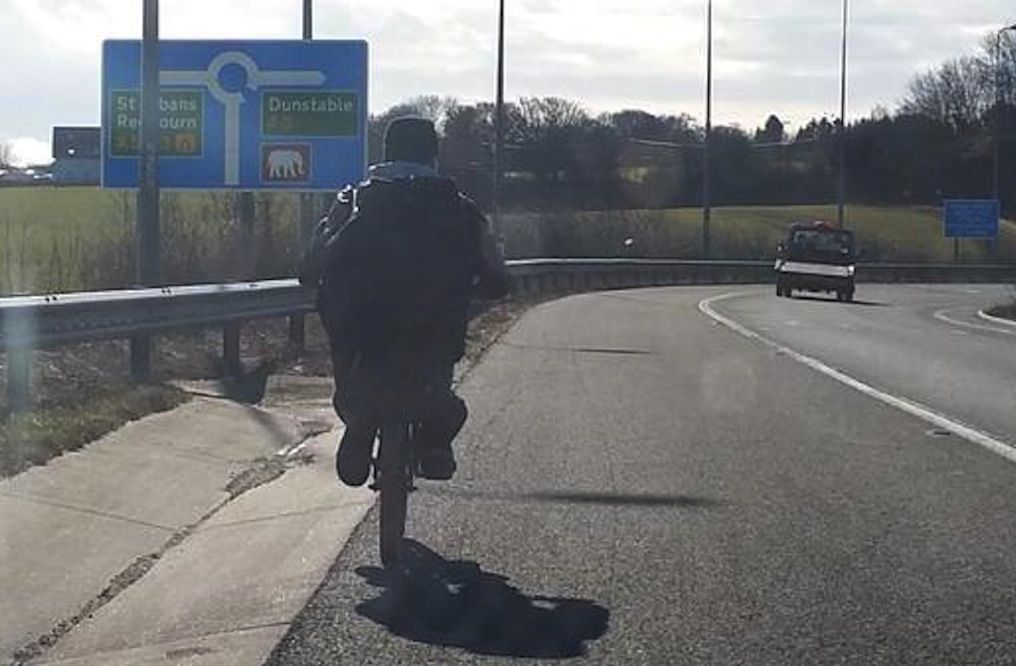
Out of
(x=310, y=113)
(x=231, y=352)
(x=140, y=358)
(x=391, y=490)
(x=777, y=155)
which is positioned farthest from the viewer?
(x=777, y=155)

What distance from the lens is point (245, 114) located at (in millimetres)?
25344

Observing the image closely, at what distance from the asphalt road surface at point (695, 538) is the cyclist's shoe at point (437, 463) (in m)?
0.40

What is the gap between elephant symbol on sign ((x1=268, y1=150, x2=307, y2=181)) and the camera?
25328 millimetres

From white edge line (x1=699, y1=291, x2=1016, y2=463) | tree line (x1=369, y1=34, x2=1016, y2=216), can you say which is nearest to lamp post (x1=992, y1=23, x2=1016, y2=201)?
tree line (x1=369, y1=34, x2=1016, y2=216)

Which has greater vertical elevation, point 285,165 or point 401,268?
point 285,165

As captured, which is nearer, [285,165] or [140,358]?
[140,358]

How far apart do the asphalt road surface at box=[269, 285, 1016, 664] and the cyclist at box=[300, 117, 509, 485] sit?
724 millimetres

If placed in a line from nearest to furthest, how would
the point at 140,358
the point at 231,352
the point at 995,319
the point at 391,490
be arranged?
the point at 391,490
the point at 140,358
the point at 231,352
the point at 995,319

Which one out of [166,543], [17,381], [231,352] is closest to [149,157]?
[231,352]

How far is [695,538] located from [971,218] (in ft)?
246

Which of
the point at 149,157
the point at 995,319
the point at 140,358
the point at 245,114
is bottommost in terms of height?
the point at 995,319

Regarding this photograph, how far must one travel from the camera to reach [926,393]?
19438mm

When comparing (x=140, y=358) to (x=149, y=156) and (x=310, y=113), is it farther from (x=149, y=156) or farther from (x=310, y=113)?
(x=310, y=113)

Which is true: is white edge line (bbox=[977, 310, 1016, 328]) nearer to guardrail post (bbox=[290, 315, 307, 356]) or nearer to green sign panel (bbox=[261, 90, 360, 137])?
green sign panel (bbox=[261, 90, 360, 137])
